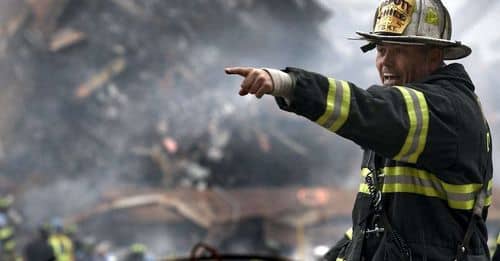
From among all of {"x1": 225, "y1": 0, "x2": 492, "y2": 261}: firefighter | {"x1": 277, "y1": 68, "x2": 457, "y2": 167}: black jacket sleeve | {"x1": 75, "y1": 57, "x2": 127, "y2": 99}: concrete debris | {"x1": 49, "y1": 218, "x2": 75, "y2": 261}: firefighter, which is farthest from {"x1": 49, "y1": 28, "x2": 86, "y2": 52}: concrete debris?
{"x1": 277, "y1": 68, "x2": 457, "y2": 167}: black jacket sleeve

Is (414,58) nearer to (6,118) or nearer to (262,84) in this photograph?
(262,84)

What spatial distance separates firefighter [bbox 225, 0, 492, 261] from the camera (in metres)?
1.58

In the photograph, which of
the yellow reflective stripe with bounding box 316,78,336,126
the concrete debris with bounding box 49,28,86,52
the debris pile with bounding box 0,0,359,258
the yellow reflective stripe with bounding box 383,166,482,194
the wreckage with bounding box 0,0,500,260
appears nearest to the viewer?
the yellow reflective stripe with bounding box 316,78,336,126

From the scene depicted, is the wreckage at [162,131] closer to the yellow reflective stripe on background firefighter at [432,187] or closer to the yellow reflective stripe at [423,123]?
the yellow reflective stripe on background firefighter at [432,187]

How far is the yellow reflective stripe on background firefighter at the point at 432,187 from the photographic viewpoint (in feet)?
5.99

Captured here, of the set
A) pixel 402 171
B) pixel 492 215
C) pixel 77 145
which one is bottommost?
pixel 492 215

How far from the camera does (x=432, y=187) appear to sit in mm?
1842

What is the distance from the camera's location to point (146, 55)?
14258 mm

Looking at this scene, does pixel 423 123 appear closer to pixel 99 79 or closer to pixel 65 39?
pixel 99 79

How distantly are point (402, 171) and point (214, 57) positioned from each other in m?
12.7

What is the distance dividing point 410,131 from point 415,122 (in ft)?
0.08

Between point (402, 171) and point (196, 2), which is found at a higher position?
point (196, 2)

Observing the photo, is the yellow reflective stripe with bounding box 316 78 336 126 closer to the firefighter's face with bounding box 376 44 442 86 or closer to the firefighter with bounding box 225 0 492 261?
the firefighter with bounding box 225 0 492 261

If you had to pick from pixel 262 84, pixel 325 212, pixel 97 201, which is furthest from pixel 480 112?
pixel 97 201
